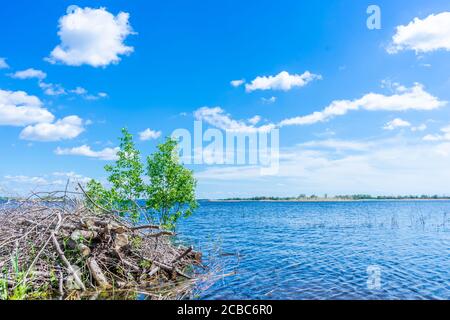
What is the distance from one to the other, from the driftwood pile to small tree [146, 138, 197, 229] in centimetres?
A: 623

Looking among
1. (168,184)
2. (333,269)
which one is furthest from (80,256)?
(333,269)

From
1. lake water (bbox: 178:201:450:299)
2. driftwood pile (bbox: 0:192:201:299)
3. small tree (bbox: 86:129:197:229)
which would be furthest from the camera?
small tree (bbox: 86:129:197:229)

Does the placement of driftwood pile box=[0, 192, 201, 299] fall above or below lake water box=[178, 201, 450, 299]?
above

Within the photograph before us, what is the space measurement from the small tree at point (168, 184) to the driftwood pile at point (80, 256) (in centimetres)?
623

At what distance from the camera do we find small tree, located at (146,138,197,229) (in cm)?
1797

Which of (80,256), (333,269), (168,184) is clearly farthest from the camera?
(168,184)

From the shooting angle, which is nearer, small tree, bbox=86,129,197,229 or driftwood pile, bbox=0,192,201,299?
driftwood pile, bbox=0,192,201,299

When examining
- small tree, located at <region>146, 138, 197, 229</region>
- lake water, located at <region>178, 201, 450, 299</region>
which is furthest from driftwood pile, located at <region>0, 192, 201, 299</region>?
small tree, located at <region>146, 138, 197, 229</region>

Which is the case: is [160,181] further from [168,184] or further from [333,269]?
[333,269]

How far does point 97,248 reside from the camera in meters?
10.1

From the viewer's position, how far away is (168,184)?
60.2 feet

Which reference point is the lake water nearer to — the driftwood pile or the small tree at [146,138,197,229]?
the driftwood pile

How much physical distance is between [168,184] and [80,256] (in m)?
8.79
